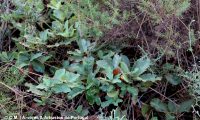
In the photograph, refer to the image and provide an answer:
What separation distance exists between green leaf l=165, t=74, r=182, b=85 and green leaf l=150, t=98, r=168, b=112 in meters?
0.11

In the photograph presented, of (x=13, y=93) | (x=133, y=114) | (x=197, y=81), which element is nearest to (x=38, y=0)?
(x=13, y=93)

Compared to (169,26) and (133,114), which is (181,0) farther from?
(133,114)

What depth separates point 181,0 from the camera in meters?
1.53

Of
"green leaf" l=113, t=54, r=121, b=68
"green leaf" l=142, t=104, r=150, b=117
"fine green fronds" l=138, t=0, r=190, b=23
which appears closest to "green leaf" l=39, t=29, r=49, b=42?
"green leaf" l=113, t=54, r=121, b=68

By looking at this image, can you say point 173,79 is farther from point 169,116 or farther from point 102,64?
point 102,64

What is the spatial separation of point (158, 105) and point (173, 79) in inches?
5.8

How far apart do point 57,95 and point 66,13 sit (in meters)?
0.49

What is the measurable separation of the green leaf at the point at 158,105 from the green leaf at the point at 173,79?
0.11 m

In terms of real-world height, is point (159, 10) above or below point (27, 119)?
above

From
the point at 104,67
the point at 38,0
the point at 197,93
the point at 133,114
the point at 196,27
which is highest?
the point at 38,0

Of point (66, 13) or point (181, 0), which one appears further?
point (66, 13)

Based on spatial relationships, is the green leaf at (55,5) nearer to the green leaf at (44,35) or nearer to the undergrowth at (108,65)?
the undergrowth at (108,65)

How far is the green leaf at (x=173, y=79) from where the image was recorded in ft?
4.95

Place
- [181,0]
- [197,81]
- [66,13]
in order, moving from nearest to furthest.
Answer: [197,81] < [181,0] < [66,13]
